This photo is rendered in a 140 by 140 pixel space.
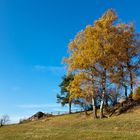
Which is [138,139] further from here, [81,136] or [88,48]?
[88,48]

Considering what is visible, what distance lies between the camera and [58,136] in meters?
22.9

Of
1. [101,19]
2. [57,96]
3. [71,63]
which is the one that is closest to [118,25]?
[101,19]

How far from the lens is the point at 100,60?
40000 mm

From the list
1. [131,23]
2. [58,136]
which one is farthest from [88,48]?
[58,136]

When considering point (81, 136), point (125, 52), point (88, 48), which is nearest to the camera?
point (81, 136)

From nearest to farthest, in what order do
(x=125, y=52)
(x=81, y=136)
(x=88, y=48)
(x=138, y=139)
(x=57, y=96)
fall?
(x=138, y=139) → (x=81, y=136) → (x=88, y=48) → (x=125, y=52) → (x=57, y=96)

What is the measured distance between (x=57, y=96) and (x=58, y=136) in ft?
160

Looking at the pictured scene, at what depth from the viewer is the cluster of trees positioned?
39906 millimetres

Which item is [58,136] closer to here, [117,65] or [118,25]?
[117,65]

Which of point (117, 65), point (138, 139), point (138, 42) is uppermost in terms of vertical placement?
point (138, 42)

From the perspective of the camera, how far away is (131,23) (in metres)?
43.5

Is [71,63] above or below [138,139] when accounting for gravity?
above

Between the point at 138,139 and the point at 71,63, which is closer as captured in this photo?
the point at 138,139

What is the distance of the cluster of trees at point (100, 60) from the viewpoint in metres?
39.9
